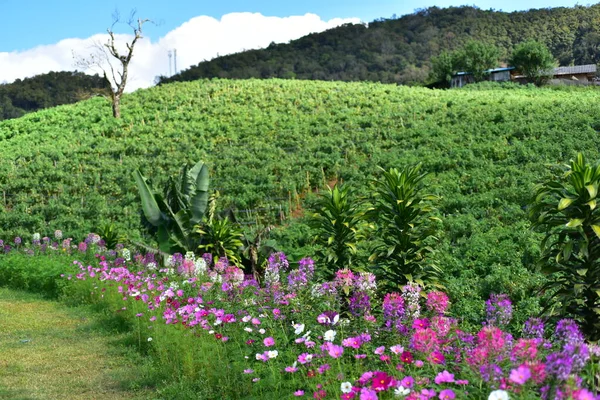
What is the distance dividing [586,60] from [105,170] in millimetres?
62128

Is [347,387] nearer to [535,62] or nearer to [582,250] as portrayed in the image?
[582,250]

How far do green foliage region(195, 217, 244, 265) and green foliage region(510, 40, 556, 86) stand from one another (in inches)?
1800

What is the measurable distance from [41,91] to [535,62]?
173 ft

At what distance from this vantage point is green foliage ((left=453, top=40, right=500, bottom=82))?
5784cm

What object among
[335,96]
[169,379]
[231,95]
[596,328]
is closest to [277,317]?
[169,379]

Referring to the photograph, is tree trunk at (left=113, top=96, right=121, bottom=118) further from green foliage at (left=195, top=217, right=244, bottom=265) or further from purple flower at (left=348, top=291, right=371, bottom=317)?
purple flower at (left=348, top=291, right=371, bottom=317)

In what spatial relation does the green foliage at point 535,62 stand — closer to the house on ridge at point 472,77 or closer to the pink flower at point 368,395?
the house on ridge at point 472,77

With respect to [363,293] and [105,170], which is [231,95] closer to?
[105,170]

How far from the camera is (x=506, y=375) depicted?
318 cm

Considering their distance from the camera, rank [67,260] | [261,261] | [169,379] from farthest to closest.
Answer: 1. [67,260]
2. [261,261]
3. [169,379]

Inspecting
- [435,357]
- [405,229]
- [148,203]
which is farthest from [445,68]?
[435,357]

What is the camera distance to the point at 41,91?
69688 millimetres

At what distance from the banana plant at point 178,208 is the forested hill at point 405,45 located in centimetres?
5904

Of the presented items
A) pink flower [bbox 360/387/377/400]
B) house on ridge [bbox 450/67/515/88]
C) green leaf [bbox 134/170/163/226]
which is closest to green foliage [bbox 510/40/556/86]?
house on ridge [bbox 450/67/515/88]
